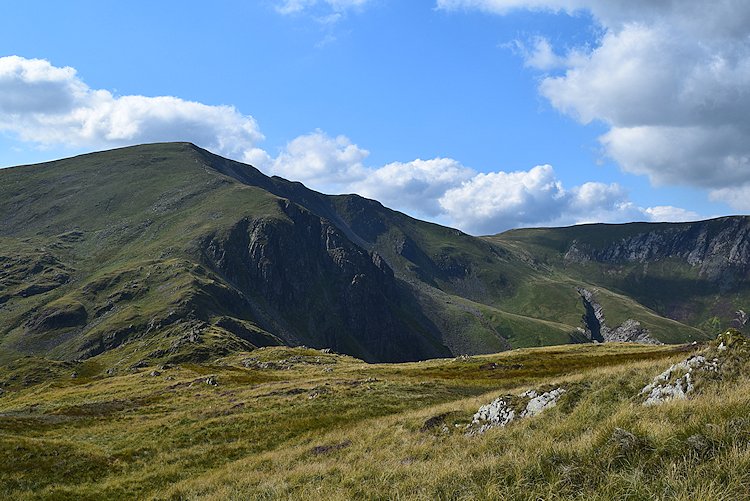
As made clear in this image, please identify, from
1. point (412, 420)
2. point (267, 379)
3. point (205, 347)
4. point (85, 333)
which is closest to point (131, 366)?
point (205, 347)

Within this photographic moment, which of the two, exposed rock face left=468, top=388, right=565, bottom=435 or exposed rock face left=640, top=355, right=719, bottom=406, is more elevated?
exposed rock face left=640, top=355, right=719, bottom=406

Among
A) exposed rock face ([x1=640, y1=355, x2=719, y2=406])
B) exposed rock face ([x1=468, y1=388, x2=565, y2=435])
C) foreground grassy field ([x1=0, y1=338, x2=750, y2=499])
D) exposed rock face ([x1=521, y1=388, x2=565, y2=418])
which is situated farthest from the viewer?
exposed rock face ([x1=468, y1=388, x2=565, y2=435])

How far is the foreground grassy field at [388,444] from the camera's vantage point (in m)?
10.2

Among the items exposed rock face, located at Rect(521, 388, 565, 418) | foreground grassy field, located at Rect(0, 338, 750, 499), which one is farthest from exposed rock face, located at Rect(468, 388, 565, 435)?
foreground grassy field, located at Rect(0, 338, 750, 499)

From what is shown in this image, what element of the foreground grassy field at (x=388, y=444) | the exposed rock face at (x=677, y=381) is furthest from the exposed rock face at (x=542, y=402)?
the exposed rock face at (x=677, y=381)

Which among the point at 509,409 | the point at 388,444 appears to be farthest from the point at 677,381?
the point at 388,444

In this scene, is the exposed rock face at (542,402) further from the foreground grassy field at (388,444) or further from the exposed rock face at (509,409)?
the foreground grassy field at (388,444)

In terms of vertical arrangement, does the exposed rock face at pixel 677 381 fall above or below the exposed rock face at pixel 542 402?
above

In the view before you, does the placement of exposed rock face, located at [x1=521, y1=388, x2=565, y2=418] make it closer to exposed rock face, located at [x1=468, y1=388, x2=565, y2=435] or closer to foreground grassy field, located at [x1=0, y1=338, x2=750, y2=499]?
exposed rock face, located at [x1=468, y1=388, x2=565, y2=435]

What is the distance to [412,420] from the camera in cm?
2836

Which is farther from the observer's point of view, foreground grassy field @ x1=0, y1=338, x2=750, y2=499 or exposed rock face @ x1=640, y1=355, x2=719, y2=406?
exposed rock face @ x1=640, y1=355, x2=719, y2=406

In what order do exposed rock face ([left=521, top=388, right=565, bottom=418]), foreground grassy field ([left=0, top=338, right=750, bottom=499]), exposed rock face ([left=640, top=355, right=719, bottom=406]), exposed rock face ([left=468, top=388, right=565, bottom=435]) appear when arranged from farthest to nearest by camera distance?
exposed rock face ([left=468, top=388, right=565, bottom=435]), exposed rock face ([left=521, top=388, right=565, bottom=418]), exposed rock face ([left=640, top=355, right=719, bottom=406]), foreground grassy field ([left=0, top=338, right=750, bottom=499])

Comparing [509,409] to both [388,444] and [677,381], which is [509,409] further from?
[677,381]

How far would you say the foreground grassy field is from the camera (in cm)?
1021
